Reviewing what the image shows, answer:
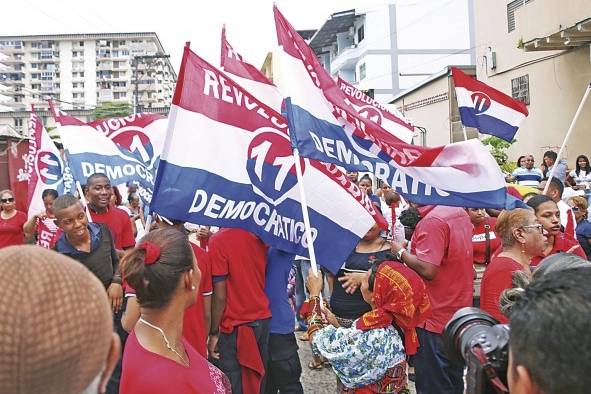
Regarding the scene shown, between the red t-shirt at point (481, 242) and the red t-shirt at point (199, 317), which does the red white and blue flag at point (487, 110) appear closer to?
the red t-shirt at point (481, 242)

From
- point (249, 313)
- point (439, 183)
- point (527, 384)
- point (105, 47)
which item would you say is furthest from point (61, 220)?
point (105, 47)

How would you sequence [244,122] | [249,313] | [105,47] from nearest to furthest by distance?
[244,122] → [249,313] → [105,47]

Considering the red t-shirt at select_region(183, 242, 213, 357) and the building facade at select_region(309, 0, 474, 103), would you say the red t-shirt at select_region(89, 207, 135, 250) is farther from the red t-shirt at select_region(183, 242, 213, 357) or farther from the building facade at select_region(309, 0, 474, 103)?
the building facade at select_region(309, 0, 474, 103)

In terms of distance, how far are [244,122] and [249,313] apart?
1339 millimetres

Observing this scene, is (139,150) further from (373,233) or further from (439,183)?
(439,183)

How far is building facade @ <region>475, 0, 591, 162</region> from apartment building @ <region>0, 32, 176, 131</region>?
115m

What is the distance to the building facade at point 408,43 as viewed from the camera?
40562mm

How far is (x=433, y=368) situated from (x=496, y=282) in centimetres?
128

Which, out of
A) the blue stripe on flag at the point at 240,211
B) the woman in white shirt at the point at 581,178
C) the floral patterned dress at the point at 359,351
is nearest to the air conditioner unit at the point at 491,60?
the woman in white shirt at the point at 581,178

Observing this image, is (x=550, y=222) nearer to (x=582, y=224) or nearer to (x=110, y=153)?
(x=582, y=224)

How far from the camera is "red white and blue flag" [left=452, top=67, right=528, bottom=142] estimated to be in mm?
6570

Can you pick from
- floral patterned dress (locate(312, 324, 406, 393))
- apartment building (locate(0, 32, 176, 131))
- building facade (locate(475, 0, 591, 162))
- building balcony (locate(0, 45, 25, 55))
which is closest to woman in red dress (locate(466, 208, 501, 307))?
floral patterned dress (locate(312, 324, 406, 393))

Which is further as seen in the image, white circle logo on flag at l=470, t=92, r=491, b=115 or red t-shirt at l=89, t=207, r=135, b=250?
white circle logo on flag at l=470, t=92, r=491, b=115

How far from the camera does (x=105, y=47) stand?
438 feet
